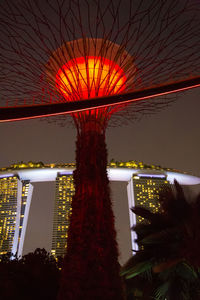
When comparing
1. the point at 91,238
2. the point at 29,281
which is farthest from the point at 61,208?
the point at 91,238

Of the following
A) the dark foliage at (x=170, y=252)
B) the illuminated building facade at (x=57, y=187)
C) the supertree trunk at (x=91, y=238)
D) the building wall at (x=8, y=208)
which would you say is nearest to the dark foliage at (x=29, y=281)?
the dark foliage at (x=170, y=252)

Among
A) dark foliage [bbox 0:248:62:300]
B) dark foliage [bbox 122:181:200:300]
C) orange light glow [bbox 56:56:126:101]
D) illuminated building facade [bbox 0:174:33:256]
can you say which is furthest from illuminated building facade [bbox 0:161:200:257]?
orange light glow [bbox 56:56:126:101]

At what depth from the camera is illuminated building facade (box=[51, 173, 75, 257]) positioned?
59088mm

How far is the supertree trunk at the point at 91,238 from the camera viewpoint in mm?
6387

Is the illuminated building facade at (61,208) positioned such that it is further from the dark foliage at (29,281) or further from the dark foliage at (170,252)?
the dark foliage at (170,252)

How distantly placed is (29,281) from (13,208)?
177 feet

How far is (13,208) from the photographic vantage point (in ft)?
205

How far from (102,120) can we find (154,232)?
5115mm

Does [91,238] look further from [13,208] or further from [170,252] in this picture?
[13,208]

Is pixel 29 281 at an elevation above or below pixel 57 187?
below

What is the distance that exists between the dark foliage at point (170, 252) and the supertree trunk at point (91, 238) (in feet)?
8.39

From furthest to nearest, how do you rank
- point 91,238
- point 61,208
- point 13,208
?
point 61,208, point 13,208, point 91,238

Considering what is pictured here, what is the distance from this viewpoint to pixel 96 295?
246 inches

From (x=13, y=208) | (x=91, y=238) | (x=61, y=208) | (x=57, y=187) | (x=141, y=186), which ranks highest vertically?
(x=57, y=187)
